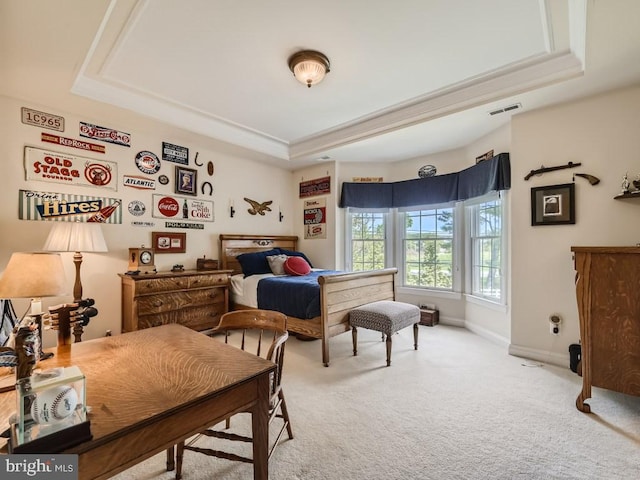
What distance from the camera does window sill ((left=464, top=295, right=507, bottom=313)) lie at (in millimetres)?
3441

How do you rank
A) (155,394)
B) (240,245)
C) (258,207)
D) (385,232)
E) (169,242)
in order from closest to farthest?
(155,394) → (169,242) → (240,245) → (258,207) → (385,232)

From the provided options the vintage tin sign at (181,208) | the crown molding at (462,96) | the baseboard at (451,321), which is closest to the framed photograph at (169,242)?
the vintage tin sign at (181,208)

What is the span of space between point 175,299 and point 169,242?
0.81m

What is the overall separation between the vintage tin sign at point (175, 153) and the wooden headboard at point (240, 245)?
1.13m

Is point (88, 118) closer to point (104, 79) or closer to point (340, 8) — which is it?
point (104, 79)

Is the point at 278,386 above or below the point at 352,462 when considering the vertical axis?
above

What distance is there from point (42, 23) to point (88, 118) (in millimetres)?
1409

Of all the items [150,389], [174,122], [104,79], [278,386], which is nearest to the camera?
[150,389]

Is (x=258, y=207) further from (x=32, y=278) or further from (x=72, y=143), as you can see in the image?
(x=32, y=278)

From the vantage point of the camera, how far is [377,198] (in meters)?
4.81

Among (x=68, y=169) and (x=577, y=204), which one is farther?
(x=68, y=169)

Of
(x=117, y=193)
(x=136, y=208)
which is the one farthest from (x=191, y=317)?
(x=117, y=193)

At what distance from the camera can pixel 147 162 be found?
3598mm

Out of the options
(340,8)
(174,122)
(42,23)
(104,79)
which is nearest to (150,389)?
(340,8)
